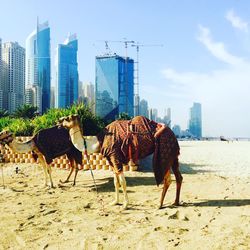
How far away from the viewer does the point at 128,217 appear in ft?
22.0

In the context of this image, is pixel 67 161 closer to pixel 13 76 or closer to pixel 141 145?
pixel 141 145

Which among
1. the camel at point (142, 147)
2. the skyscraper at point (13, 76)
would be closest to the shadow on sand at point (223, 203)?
the camel at point (142, 147)

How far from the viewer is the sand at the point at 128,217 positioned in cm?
532

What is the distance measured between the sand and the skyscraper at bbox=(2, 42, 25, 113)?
9624cm

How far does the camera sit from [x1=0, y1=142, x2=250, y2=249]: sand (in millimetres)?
5316

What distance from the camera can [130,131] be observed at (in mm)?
7621

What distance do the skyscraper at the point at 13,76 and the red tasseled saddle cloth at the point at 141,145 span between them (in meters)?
98.0

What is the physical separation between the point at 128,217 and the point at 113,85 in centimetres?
14288

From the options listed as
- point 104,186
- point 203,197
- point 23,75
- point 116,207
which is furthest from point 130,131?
point 23,75

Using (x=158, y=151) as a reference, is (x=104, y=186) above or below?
below

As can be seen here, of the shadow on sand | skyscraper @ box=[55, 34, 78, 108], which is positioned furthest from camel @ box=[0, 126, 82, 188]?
skyscraper @ box=[55, 34, 78, 108]

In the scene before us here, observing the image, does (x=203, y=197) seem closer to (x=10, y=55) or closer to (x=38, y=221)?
(x=38, y=221)

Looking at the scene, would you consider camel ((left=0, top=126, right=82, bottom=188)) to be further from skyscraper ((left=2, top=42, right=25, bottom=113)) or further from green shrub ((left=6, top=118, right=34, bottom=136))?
skyscraper ((left=2, top=42, right=25, bottom=113))

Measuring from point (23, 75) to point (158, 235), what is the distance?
155 m
